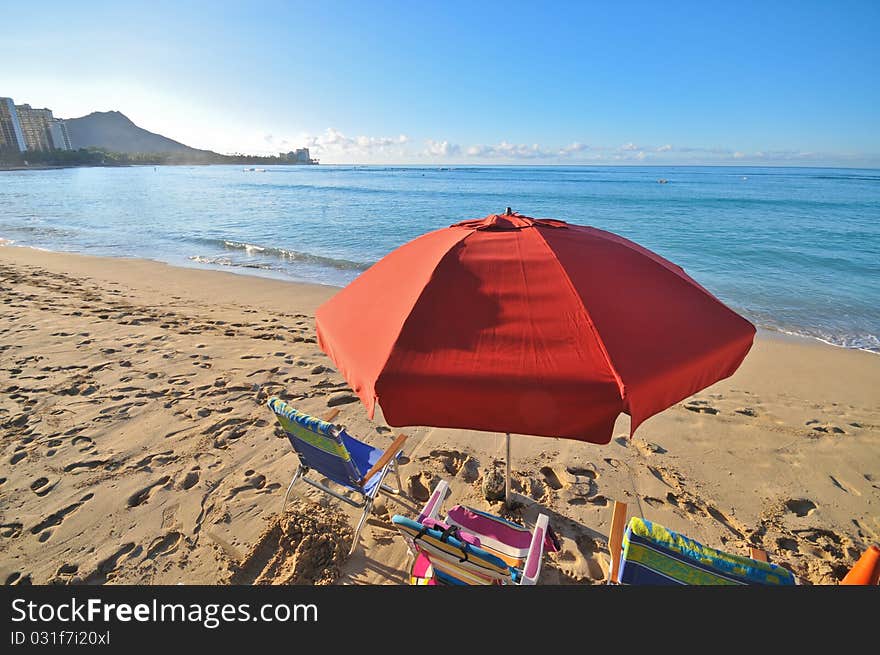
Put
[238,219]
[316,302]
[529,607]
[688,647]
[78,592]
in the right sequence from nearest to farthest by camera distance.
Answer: [688,647] → [529,607] → [78,592] → [316,302] → [238,219]

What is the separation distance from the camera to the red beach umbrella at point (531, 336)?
1689 millimetres

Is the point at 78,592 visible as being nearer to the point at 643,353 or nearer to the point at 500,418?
the point at 500,418

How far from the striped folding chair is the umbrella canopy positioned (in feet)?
2.51

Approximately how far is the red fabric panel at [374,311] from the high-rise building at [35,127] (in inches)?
8393

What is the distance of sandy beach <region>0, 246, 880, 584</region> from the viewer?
118 inches

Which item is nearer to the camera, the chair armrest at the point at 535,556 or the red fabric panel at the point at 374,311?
the red fabric panel at the point at 374,311

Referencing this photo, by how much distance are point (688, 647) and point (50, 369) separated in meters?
7.36

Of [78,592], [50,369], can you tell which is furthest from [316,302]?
[78,592]

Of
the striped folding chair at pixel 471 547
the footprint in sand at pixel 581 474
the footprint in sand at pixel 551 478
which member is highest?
the striped folding chair at pixel 471 547

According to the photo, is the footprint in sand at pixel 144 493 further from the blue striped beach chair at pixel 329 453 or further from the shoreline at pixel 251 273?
the shoreline at pixel 251 273

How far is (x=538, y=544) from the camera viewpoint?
8.09ft

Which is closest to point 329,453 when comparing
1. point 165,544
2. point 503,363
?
point 165,544

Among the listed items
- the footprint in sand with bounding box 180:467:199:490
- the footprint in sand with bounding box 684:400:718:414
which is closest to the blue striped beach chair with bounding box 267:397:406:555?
the footprint in sand with bounding box 180:467:199:490

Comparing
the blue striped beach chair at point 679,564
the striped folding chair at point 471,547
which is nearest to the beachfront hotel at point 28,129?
the striped folding chair at point 471,547
